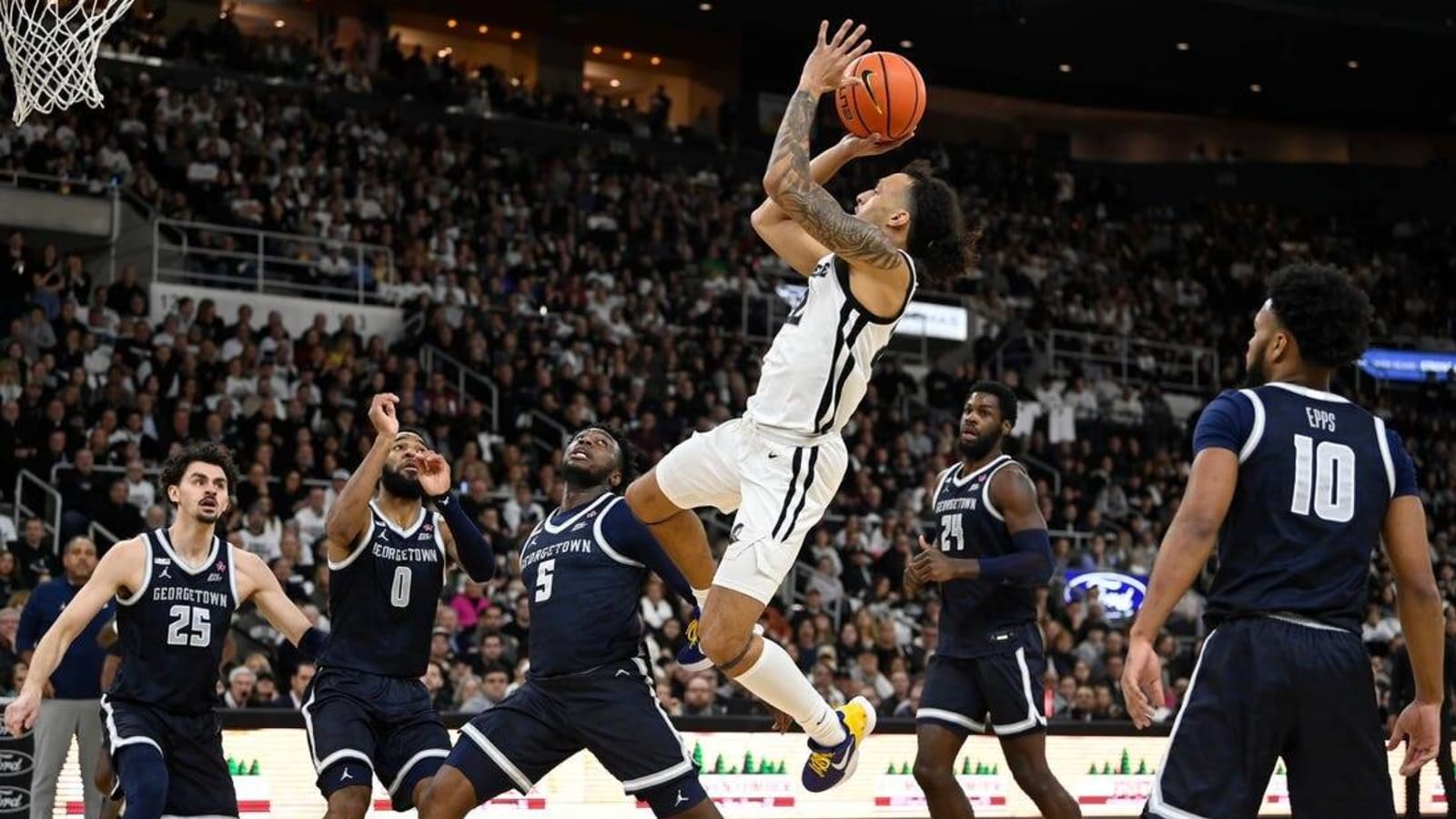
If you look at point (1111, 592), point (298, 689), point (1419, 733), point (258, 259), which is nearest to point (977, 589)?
point (1419, 733)

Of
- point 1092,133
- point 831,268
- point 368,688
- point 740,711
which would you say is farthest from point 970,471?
point 1092,133

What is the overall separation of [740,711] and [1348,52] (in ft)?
81.9

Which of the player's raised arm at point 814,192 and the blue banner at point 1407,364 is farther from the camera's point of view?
the blue banner at point 1407,364

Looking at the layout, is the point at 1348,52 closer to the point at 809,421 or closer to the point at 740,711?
the point at 740,711

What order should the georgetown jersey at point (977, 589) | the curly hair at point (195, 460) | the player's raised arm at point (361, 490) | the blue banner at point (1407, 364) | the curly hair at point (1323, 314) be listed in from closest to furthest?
Answer: the curly hair at point (1323, 314) < the player's raised arm at point (361, 490) < the curly hair at point (195, 460) < the georgetown jersey at point (977, 589) < the blue banner at point (1407, 364)

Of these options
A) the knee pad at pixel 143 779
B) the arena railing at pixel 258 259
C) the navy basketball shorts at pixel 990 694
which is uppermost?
the arena railing at pixel 258 259

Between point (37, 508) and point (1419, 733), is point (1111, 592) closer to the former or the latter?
point (37, 508)

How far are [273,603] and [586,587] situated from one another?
5.42 ft

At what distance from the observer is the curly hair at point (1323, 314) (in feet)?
17.6

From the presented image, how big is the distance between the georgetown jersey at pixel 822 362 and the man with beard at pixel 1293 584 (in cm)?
161

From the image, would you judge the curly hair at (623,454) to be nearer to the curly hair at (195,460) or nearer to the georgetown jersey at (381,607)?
the georgetown jersey at (381,607)

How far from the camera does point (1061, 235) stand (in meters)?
34.2

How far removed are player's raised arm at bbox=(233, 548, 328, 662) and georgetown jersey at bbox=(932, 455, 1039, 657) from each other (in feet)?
9.88

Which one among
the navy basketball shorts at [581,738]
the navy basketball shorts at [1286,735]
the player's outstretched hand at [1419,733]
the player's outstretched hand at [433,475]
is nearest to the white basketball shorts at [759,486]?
the navy basketball shorts at [581,738]
